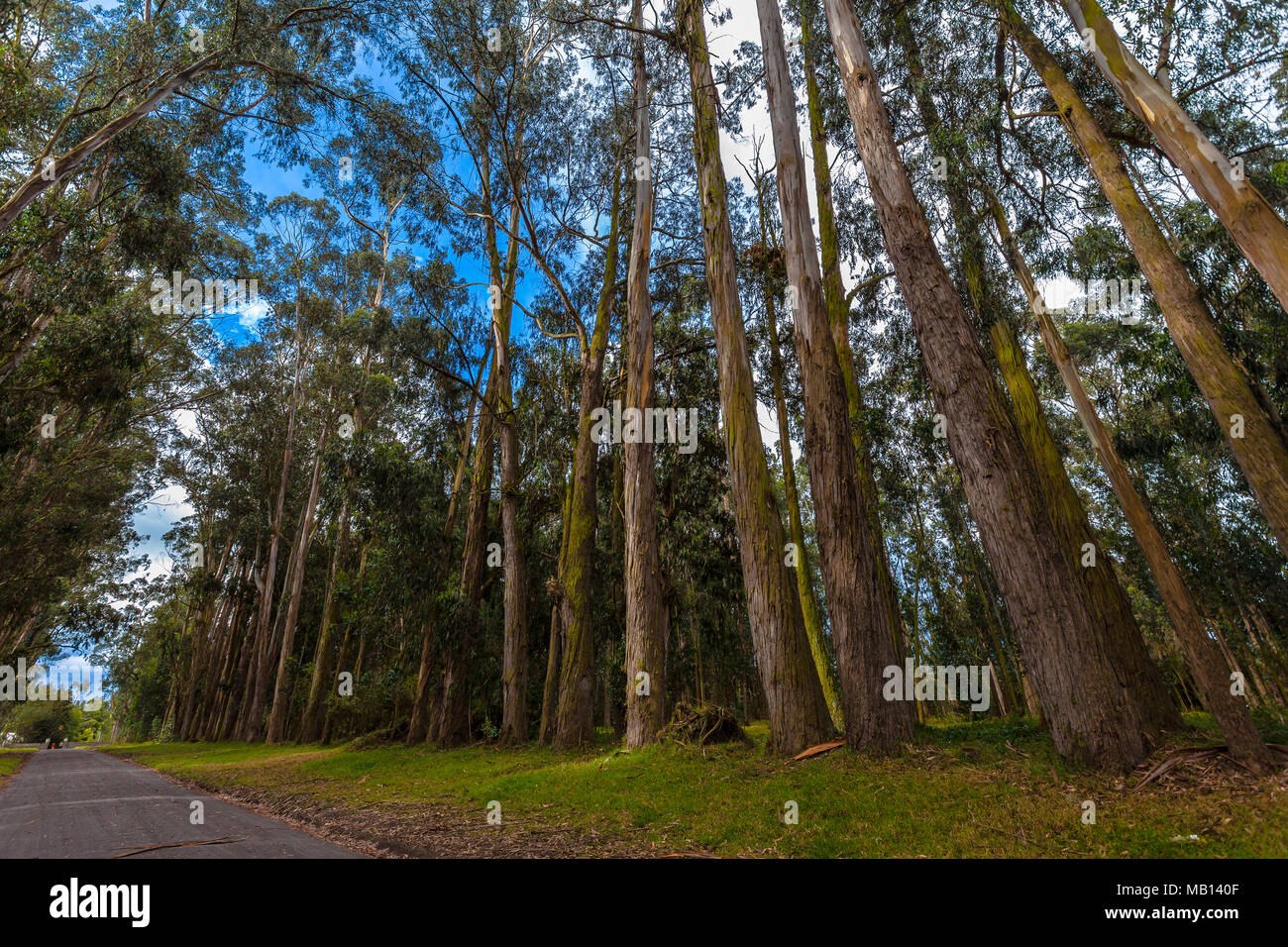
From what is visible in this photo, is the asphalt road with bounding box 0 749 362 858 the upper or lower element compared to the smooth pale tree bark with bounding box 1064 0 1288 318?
lower

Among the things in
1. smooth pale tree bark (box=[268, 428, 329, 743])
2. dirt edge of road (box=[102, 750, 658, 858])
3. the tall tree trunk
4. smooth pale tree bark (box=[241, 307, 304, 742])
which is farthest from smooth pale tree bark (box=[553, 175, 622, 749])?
smooth pale tree bark (box=[241, 307, 304, 742])

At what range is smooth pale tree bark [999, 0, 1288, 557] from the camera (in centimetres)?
471

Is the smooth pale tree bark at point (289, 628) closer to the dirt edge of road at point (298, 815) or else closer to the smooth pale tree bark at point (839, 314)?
the dirt edge of road at point (298, 815)

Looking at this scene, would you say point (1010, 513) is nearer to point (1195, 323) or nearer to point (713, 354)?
point (1195, 323)

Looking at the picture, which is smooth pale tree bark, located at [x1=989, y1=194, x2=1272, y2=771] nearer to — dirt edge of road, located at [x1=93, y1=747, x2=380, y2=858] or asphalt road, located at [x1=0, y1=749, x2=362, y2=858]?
dirt edge of road, located at [x1=93, y1=747, x2=380, y2=858]

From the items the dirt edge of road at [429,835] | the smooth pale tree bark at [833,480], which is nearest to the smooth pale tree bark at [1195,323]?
the smooth pale tree bark at [833,480]

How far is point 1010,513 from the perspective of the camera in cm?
455

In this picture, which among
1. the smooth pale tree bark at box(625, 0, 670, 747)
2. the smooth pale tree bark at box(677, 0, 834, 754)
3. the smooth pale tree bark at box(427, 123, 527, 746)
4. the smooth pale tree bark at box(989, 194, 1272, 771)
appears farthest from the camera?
the smooth pale tree bark at box(427, 123, 527, 746)

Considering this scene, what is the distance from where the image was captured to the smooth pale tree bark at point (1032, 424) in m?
6.70

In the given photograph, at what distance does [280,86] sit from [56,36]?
15.9 feet

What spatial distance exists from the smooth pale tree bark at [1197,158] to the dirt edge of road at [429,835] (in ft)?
22.2

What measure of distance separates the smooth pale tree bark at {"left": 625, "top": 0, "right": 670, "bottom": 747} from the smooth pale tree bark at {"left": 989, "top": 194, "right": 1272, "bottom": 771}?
522 centimetres

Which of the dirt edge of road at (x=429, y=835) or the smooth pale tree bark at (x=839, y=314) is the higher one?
the smooth pale tree bark at (x=839, y=314)
